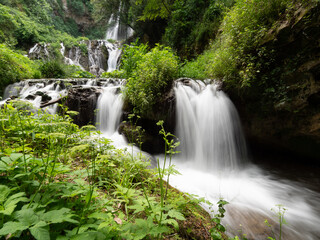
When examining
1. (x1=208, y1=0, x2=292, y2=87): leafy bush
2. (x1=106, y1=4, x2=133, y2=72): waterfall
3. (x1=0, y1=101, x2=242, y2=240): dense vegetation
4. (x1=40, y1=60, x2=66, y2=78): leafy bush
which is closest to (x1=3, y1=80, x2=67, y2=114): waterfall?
(x1=40, y1=60, x2=66, y2=78): leafy bush

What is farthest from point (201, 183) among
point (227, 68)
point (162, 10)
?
point (162, 10)

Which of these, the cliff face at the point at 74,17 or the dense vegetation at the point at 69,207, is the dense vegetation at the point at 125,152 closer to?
the dense vegetation at the point at 69,207

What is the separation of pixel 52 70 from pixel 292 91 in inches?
467

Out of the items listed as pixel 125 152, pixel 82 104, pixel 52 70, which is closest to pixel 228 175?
pixel 125 152

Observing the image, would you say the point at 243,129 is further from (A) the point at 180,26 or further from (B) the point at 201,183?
(A) the point at 180,26

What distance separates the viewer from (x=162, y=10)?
9.06m

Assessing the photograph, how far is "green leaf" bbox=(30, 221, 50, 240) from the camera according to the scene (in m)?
0.66

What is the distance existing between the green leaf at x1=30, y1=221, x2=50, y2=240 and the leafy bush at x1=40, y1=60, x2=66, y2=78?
1074cm

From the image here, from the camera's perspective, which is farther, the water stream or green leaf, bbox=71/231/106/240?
the water stream

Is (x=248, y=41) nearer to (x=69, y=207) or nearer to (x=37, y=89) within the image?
(x=69, y=207)

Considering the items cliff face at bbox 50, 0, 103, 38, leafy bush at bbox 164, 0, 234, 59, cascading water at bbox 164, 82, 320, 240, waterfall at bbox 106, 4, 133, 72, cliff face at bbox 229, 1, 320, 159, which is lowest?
cascading water at bbox 164, 82, 320, 240

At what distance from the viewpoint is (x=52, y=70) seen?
29.5ft

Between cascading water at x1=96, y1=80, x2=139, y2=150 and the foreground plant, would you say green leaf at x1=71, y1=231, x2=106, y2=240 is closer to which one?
the foreground plant

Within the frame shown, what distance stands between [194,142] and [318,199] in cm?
263
